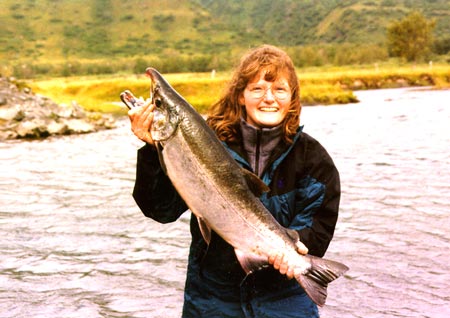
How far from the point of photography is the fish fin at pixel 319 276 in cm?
310

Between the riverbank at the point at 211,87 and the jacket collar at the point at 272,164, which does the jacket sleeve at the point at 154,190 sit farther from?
the riverbank at the point at 211,87

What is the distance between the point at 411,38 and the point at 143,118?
285 feet

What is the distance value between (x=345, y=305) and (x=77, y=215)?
548 cm

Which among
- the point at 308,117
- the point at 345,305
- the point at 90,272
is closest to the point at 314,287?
the point at 345,305

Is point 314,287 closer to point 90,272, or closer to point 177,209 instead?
point 177,209

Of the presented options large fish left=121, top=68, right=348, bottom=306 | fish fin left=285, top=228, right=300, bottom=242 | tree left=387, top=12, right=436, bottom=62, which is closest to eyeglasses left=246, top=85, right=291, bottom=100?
large fish left=121, top=68, right=348, bottom=306

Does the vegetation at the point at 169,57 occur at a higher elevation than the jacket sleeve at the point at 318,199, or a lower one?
lower

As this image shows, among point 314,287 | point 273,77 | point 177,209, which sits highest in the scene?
point 273,77

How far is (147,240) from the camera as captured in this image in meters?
8.73

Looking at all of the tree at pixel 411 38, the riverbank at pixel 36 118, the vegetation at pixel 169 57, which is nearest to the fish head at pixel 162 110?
the riverbank at pixel 36 118

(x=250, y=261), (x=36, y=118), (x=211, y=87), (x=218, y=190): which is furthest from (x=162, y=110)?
(x=211, y=87)

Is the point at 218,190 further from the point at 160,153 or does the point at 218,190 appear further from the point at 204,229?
the point at 160,153

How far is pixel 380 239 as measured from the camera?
8.36 m

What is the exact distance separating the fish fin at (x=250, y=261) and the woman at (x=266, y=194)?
19 cm
